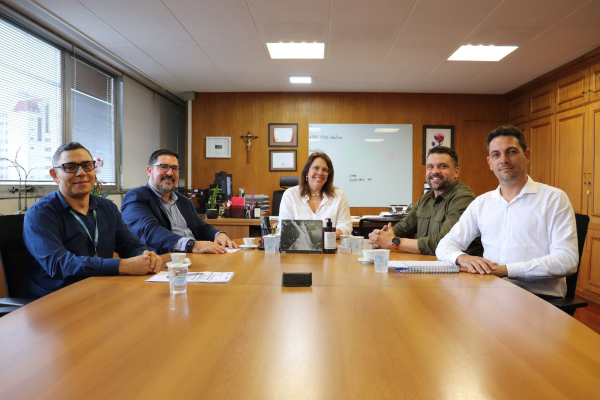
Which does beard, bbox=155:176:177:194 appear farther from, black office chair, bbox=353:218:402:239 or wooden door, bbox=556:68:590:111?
wooden door, bbox=556:68:590:111

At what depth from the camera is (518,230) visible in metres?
1.90

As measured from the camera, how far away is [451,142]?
592cm

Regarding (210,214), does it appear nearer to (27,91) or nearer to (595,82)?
(27,91)

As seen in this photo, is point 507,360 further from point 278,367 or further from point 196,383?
point 196,383

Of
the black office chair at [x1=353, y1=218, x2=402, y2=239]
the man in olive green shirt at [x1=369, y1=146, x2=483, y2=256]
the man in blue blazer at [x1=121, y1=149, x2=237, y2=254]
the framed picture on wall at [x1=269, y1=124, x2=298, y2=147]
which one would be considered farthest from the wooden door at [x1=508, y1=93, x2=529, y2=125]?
the man in blue blazer at [x1=121, y1=149, x2=237, y2=254]

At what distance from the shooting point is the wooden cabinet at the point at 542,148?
15.9 feet

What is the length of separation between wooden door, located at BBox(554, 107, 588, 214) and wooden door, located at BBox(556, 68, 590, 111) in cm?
9

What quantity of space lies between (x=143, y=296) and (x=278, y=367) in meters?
0.68

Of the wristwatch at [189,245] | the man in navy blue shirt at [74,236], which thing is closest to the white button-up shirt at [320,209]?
the wristwatch at [189,245]

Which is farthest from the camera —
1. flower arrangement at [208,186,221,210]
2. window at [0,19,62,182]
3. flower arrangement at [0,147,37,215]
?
flower arrangement at [208,186,221,210]

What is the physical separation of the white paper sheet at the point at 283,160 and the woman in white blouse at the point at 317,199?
2812 millimetres

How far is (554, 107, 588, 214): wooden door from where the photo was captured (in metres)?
4.29

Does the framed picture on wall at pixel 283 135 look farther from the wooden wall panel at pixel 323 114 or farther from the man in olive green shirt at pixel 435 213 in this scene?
the man in olive green shirt at pixel 435 213

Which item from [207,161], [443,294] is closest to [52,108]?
[207,161]
